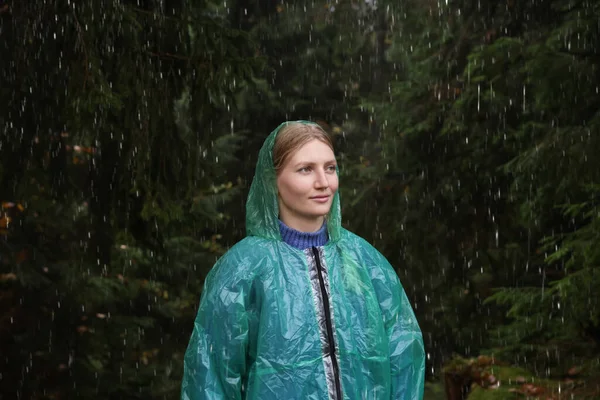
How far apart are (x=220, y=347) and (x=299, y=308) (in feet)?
1.03

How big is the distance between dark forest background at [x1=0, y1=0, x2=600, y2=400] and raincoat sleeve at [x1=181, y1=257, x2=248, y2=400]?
2.43 metres

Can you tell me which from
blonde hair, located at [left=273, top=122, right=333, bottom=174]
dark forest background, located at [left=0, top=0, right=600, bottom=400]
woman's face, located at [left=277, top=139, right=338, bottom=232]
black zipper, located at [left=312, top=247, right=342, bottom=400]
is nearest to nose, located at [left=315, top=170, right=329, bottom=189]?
woman's face, located at [left=277, top=139, right=338, bottom=232]

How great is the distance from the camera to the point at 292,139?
3191 mm

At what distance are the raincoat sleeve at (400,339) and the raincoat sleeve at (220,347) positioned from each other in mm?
554

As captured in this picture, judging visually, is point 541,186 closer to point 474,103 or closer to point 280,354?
point 474,103

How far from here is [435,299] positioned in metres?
11.8

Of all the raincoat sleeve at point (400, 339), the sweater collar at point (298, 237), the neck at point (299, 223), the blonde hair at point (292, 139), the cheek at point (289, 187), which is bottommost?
the raincoat sleeve at point (400, 339)

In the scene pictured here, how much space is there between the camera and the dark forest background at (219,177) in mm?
5922

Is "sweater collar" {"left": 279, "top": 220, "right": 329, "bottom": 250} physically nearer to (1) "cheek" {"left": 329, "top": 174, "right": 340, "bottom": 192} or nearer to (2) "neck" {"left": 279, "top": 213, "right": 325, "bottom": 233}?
(2) "neck" {"left": 279, "top": 213, "right": 325, "bottom": 233}

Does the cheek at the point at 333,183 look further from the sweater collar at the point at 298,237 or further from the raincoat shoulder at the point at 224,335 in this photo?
the raincoat shoulder at the point at 224,335

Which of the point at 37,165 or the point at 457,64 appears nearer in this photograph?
the point at 37,165

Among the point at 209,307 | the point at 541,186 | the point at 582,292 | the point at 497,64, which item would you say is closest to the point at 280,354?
the point at 209,307

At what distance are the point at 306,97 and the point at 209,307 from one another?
1282 centimetres

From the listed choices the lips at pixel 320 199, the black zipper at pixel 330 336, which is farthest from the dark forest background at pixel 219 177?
the black zipper at pixel 330 336
